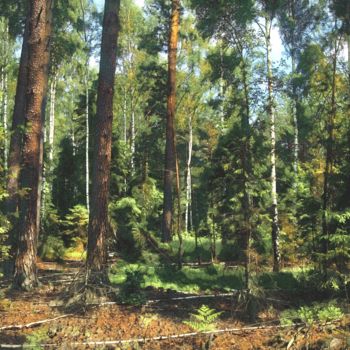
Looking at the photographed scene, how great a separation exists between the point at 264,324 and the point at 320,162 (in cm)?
423

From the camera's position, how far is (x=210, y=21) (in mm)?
13156

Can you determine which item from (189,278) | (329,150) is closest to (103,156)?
(329,150)

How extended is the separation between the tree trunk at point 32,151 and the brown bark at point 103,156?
1.09 meters

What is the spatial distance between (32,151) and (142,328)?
3827mm

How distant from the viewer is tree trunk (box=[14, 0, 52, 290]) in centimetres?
848

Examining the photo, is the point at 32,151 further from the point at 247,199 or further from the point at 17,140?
the point at 17,140

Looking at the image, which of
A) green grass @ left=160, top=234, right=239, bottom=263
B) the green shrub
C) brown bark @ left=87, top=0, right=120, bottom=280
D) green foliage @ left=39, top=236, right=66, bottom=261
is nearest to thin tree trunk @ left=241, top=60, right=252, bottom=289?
the green shrub

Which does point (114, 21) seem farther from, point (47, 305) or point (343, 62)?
point (47, 305)

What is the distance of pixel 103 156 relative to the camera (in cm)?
853

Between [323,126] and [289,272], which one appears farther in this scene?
[289,272]

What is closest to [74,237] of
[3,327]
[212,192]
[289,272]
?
[212,192]

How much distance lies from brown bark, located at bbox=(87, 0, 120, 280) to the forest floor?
0.90 meters

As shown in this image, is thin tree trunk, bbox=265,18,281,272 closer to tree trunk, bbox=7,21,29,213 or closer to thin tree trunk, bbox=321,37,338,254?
thin tree trunk, bbox=321,37,338,254

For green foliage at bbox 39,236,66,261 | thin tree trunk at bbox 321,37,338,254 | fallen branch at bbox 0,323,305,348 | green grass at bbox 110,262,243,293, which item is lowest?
fallen branch at bbox 0,323,305,348
